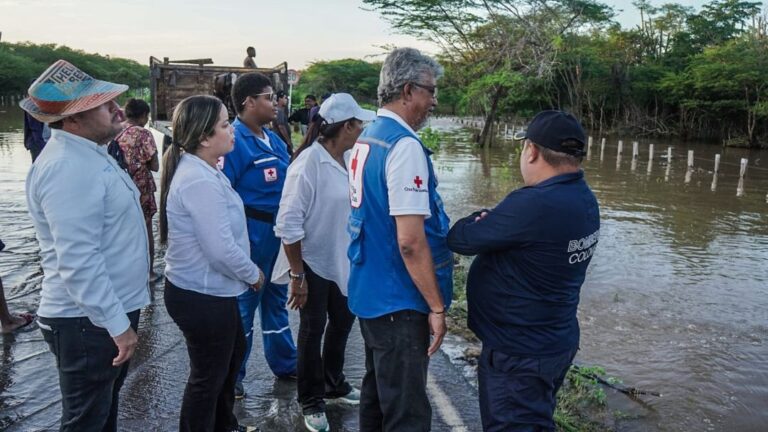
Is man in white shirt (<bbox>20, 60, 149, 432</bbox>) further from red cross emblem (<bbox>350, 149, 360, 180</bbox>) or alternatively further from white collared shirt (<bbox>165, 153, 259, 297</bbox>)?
red cross emblem (<bbox>350, 149, 360, 180</bbox>)

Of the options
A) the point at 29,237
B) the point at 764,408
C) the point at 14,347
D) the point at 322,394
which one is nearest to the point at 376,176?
the point at 322,394

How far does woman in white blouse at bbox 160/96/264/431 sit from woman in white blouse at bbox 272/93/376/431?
47 cm

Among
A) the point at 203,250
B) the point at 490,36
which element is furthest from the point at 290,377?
the point at 490,36

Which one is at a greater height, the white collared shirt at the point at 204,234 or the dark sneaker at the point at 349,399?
the white collared shirt at the point at 204,234

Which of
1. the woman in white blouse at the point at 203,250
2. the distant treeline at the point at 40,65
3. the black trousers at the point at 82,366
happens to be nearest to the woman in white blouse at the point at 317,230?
the woman in white blouse at the point at 203,250

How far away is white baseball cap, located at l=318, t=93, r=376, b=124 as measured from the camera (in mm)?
3270

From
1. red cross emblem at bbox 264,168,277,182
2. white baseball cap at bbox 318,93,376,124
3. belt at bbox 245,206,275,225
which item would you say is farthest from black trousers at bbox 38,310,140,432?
white baseball cap at bbox 318,93,376,124

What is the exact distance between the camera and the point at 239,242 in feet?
9.10

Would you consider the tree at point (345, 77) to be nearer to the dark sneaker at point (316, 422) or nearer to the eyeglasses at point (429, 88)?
the dark sneaker at point (316, 422)

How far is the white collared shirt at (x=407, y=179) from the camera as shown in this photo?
7.48 feet

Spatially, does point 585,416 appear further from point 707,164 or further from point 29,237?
point 707,164

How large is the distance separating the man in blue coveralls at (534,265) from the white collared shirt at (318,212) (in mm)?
1034

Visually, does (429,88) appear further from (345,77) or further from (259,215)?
(345,77)

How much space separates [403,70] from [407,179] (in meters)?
0.46
